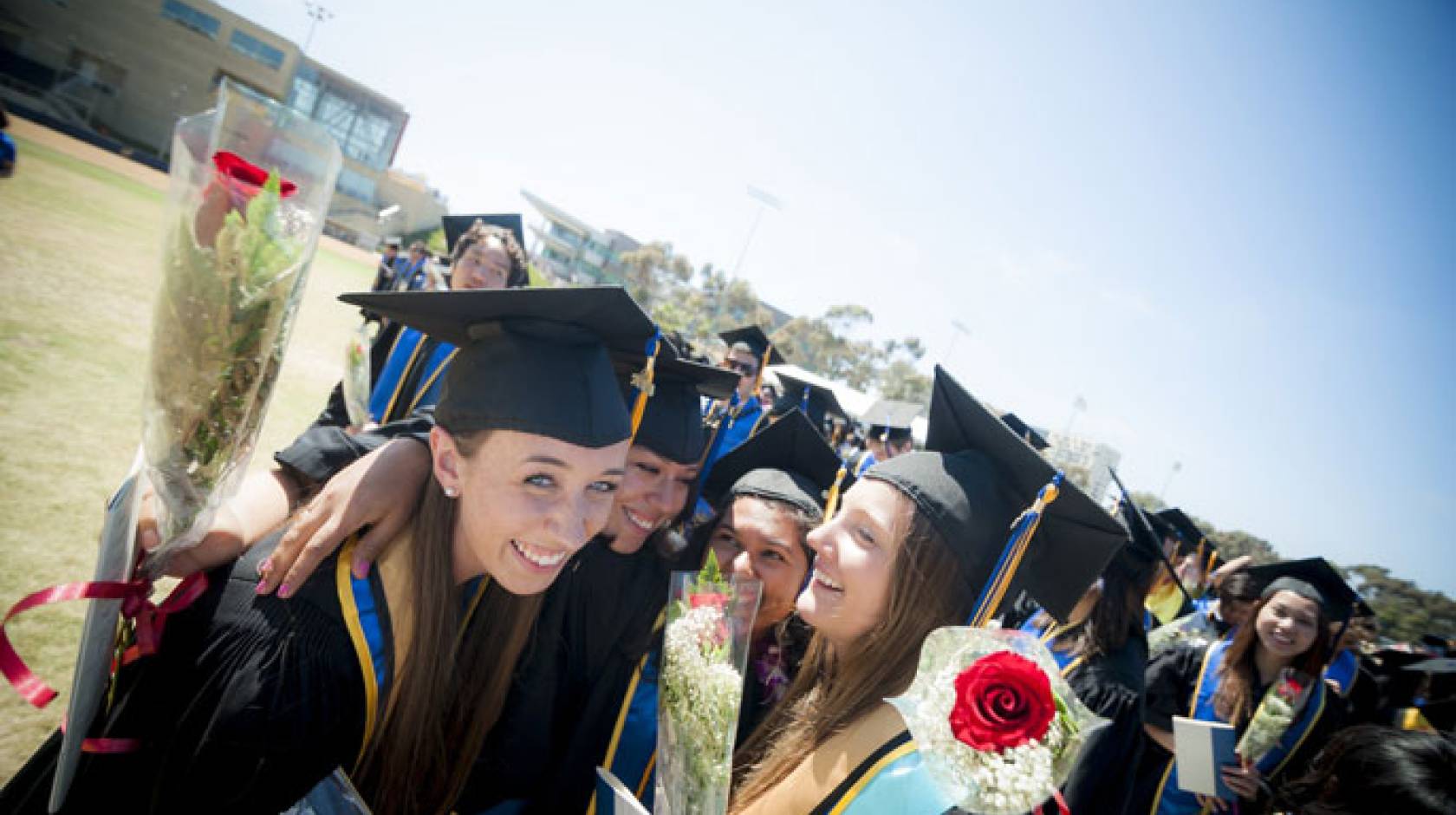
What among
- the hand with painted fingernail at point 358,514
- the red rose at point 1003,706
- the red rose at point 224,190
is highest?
the red rose at point 224,190

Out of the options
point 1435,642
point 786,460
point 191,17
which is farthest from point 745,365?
point 191,17

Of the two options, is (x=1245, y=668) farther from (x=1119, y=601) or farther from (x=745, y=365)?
(x=745, y=365)

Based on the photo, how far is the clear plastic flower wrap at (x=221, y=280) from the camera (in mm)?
1309

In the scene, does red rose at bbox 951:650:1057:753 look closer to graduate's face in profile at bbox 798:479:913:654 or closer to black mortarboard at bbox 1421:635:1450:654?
graduate's face in profile at bbox 798:479:913:654

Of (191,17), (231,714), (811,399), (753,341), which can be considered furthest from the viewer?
(191,17)

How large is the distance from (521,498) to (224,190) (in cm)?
99

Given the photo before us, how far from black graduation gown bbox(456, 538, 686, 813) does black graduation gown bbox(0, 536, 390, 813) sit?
68cm

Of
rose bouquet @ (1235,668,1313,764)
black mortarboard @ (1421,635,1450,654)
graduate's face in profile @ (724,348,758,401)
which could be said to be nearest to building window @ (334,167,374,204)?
graduate's face in profile @ (724,348,758,401)

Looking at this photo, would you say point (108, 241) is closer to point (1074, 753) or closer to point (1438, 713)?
point (1074, 753)

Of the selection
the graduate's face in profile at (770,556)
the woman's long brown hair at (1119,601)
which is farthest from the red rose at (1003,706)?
the woman's long brown hair at (1119,601)

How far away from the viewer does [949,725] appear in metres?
1.34

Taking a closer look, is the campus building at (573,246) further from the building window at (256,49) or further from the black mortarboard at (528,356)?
the black mortarboard at (528,356)

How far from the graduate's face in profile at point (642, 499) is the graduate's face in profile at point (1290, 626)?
155 inches

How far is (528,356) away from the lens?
1.88 meters
